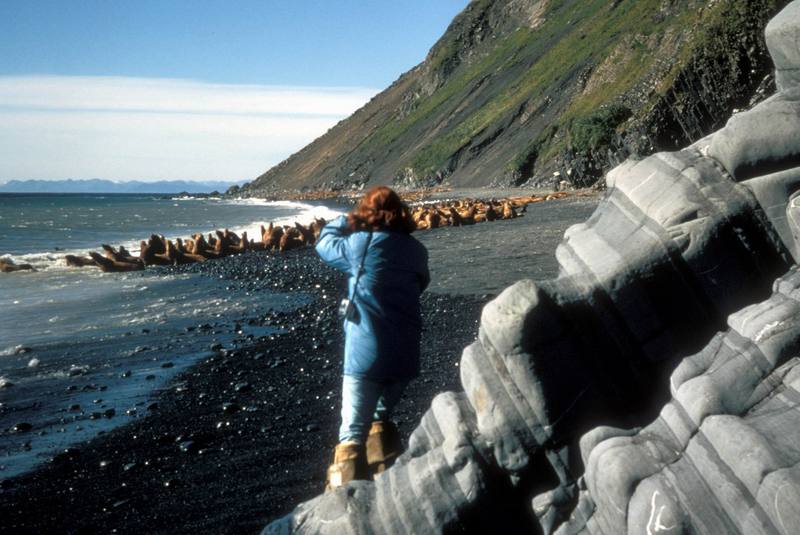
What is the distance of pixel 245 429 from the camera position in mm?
9602

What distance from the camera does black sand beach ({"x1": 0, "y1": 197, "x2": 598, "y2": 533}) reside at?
7430mm

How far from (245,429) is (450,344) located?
4361mm

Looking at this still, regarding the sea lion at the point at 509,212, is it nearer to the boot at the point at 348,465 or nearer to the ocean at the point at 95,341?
the ocean at the point at 95,341

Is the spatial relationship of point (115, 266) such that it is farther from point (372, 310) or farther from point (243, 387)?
point (372, 310)

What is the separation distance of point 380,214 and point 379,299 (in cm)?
72

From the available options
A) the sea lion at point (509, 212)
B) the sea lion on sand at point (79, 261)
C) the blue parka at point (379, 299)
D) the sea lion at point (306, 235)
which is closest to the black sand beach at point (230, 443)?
the blue parka at point (379, 299)

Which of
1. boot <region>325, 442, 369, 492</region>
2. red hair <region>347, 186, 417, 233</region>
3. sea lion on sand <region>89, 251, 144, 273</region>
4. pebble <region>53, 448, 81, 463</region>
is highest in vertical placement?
red hair <region>347, 186, 417, 233</region>

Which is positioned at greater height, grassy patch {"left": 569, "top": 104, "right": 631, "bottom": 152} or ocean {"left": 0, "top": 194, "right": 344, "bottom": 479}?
grassy patch {"left": 569, "top": 104, "right": 631, "bottom": 152}

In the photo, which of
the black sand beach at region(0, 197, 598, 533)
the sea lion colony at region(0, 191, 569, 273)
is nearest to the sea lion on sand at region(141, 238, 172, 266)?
the sea lion colony at region(0, 191, 569, 273)

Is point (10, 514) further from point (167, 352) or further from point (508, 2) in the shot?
point (508, 2)

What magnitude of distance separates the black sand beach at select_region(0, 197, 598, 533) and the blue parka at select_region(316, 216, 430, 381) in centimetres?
160

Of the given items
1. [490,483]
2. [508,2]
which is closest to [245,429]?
[490,483]

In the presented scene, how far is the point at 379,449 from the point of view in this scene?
721cm

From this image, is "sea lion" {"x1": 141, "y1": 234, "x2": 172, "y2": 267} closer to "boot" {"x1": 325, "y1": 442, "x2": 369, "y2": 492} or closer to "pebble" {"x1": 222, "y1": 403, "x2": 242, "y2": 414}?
"pebble" {"x1": 222, "y1": 403, "x2": 242, "y2": 414}
